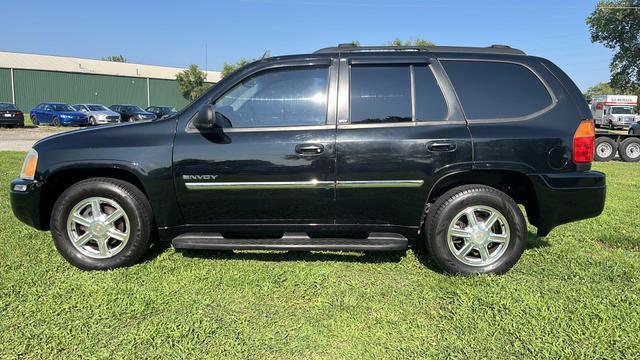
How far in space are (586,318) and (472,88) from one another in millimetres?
1916

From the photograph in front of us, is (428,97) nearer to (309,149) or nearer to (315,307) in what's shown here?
(309,149)

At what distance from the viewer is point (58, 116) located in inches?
1040

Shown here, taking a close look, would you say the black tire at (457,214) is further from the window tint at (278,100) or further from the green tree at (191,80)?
the green tree at (191,80)

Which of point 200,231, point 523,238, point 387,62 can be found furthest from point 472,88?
point 200,231

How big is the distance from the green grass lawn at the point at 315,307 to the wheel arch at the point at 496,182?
575mm

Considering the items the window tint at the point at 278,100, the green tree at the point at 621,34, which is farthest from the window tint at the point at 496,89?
the green tree at the point at 621,34

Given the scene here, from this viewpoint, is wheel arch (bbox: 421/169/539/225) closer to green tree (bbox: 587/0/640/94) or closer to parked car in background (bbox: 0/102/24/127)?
parked car in background (bbox: 0/102/24/127)

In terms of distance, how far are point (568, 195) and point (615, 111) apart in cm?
3689

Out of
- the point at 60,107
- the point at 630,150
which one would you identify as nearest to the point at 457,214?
the point at 630,150

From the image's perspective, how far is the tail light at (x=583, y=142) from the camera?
3732mm

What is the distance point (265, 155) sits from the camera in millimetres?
3682

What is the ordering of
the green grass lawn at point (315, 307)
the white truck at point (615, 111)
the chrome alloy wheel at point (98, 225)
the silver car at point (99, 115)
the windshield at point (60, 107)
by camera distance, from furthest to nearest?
the white truck at point (615, 111) < the windshield at point (60, 107) < the silver car at point (99, 115) < the chrome alloy wheel at point (98, 225) < the green grass lawn at point (315, 307)

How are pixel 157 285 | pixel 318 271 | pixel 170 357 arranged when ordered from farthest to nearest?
pixel 318 271
pixel 157 285
pixel 170 357

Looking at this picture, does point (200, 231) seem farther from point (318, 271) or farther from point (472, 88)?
point (472, 88)
